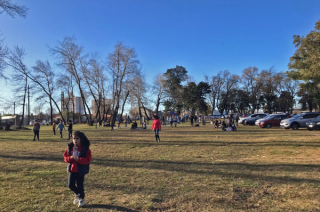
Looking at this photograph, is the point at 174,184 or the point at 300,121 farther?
the point at 300,121

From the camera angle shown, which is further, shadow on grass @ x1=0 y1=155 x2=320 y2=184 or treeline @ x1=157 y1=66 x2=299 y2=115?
treeline @ x1=157 y1=66 x2=299 y2=115

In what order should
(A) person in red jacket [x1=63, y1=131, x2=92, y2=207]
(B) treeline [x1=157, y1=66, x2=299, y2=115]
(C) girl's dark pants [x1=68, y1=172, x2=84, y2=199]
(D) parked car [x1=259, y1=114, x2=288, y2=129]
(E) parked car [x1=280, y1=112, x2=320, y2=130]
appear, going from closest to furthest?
(A) person in red jacket [x1=63, y1=131, x2=92, y2=207] → (C) girl's dark pants [x1=68, y1=172, x2=84, y2=199] → (E) parked car [x1=280, y1=112, x2=320, y2=130] → (D) parked car [x1=259, y1=114, x2=288, y2=129] → (B) treeline [x1=157, y1=66, x2=299, y2=115]

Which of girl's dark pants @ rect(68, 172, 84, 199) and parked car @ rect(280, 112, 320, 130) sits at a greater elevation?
parked car @ rect(280, 112, 320, 130)

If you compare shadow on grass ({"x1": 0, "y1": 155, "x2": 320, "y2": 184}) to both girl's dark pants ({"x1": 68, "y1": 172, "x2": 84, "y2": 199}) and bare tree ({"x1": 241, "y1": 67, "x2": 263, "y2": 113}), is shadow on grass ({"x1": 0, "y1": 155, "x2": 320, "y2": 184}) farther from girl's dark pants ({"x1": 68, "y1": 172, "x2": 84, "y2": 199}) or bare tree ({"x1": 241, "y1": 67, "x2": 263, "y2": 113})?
bare tree ({"x1": 241, "y1": 67, "x2": 263, "y2": 113})

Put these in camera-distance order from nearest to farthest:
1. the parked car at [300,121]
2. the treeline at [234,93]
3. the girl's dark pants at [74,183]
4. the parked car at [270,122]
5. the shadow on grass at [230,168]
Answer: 1. the girl's dark pants at [74,183]
2. the shadow on grass at [230,168]
3. the parked car at [300,121]
4. the parked car at [270,122]
5. the treeline at [234,93]

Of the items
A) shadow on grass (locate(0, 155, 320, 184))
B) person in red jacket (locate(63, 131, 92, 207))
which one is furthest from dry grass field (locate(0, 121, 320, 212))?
person in red jacket (locate(63, 131, 92, 207))

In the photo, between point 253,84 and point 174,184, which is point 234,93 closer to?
point 253,84

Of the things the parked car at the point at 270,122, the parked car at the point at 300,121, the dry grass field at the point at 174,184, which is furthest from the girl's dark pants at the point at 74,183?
the parked car at the point at 270,122

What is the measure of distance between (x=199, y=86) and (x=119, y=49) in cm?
3202

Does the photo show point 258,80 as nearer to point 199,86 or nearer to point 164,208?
point 199,86

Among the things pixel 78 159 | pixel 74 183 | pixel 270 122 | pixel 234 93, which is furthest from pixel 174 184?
pixel 234 93

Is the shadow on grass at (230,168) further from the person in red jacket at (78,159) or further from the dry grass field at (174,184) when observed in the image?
the person in red jacket at (78,159)

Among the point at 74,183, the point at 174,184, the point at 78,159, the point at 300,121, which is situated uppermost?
the point at 300,121

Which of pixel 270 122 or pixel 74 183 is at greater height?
→ pixel 270 122
